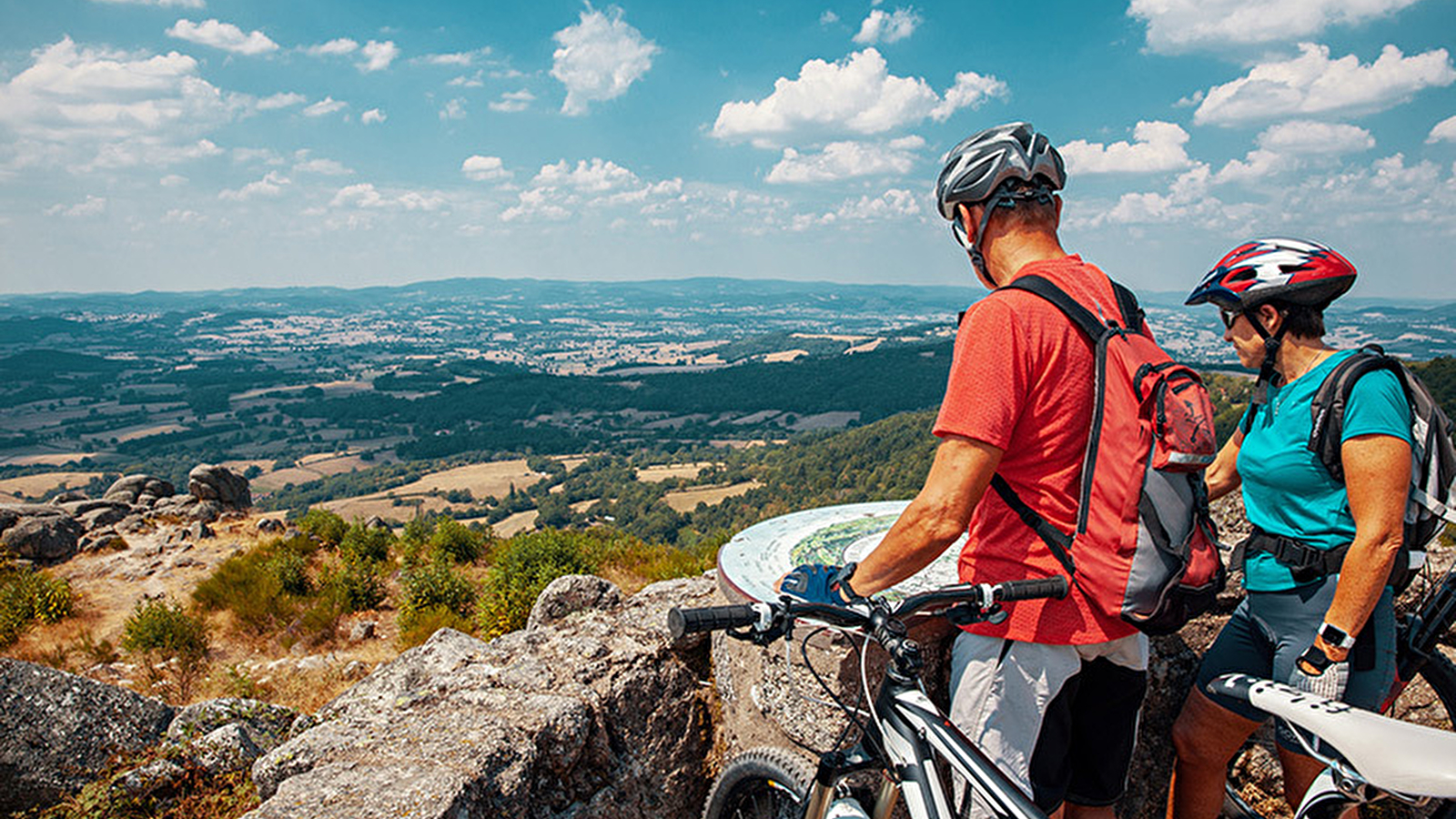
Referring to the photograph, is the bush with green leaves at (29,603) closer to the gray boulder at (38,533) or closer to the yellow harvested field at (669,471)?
the gray boulder at (38,533)

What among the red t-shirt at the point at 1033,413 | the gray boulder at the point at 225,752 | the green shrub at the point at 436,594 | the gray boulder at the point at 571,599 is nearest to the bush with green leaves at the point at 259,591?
the green shrub at the point at 436,594

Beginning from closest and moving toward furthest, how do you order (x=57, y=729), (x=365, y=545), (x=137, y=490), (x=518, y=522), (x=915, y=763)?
(x=915, y=763)
(x=57, y=729)
(x=365, y=545)
(x=137, y=490)
(x=518, y=522)

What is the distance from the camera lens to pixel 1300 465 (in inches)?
107

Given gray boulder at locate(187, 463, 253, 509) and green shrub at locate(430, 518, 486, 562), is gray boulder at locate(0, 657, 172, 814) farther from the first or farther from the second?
gray boulder at locate(187, 463, 253, 509)

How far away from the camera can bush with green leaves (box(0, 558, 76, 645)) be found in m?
10.8

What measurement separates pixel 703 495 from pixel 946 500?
70.7 m

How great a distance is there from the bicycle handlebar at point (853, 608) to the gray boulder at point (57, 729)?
4.34m

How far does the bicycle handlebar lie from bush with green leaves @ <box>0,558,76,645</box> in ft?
42.2

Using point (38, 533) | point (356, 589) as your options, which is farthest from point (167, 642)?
point (38, 533)

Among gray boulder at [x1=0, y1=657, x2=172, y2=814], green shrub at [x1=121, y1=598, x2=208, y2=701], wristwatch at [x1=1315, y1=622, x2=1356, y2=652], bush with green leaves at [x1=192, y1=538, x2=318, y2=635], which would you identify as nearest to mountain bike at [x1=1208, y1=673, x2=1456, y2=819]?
wristwatch at [x1=1315, y1=622, x2=1356, y2=652]

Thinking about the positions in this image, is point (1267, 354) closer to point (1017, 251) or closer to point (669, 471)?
point (1017, 251)

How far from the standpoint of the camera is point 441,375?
174 m

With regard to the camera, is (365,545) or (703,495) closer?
(365,545)

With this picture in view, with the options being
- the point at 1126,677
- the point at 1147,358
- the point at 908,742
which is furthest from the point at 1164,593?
the point at 908,742
